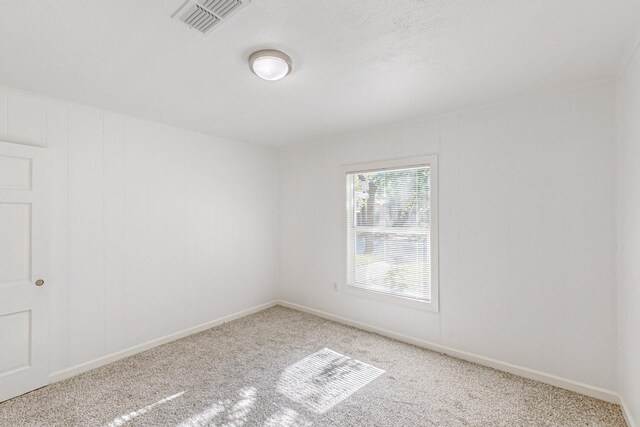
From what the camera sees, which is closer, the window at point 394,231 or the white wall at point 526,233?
the white wall at point 526,233

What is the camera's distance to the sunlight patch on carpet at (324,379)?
2383mm

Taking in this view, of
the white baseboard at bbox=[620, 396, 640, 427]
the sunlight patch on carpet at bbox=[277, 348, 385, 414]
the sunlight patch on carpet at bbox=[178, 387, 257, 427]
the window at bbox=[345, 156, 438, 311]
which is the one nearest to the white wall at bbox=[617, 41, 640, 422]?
the white baseboard at bbox=[620, 396, 640, 427]

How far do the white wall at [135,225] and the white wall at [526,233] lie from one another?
198cm

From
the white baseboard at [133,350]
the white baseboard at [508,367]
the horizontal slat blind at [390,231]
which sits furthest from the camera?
the horizontal slat blind at [390,231]

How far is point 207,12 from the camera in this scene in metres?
1.56

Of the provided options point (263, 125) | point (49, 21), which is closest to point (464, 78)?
point (263, 125)

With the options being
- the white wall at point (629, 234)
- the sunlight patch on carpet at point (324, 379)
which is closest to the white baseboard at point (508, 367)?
the white wall at point (629, 234)

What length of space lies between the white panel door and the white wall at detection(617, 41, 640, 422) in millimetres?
4346

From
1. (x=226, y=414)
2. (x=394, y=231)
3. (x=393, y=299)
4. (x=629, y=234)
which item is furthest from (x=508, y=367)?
(x=226, y=414)

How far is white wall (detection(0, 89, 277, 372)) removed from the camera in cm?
270

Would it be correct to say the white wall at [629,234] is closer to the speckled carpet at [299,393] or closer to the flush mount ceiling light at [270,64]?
the speckled carpet at [299,393]

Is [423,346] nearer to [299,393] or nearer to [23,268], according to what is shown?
[299,393]

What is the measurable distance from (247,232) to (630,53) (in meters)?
4.06

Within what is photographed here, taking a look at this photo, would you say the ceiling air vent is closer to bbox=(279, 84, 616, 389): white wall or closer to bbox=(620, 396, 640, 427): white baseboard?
bbox=(279, 84, 616, 389): white wall
